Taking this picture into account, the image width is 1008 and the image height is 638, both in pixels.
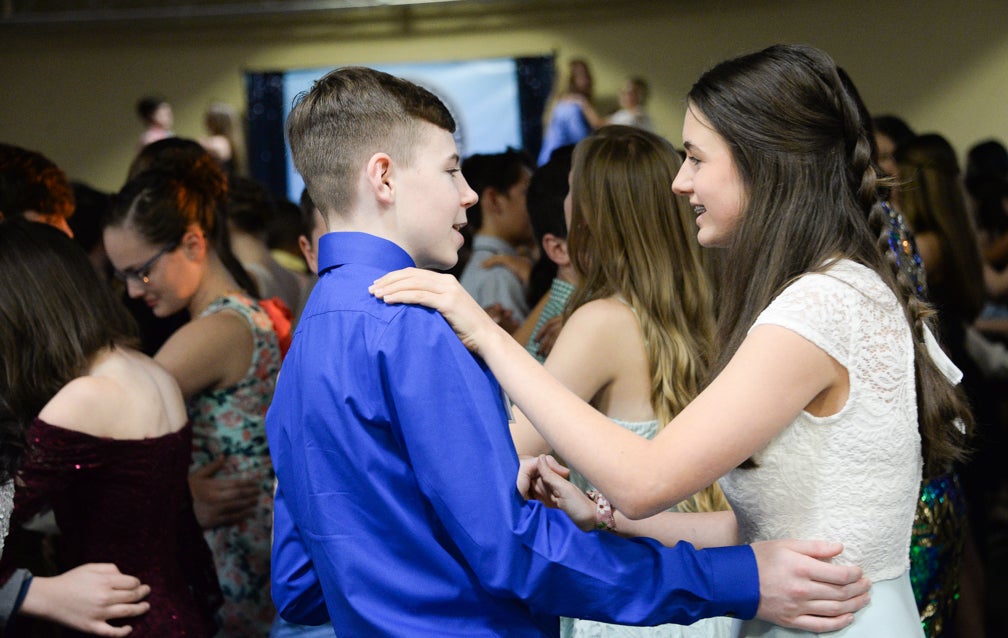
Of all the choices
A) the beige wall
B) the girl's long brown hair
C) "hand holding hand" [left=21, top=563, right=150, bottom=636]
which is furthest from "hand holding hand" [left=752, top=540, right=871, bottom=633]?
the beige wall

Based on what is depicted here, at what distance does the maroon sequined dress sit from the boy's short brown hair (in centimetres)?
90

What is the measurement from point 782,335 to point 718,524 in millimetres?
474

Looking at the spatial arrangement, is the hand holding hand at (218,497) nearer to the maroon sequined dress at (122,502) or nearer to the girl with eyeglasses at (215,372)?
the girl with eyeglasses at (215,372)

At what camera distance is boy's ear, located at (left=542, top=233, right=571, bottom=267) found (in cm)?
289

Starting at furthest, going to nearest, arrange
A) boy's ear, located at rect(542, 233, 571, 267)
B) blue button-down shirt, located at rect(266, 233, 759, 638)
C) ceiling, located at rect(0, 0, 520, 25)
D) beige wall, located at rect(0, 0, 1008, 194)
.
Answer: ceiling, located at rect(0, 0, 520, 25) → beige wall, located at rect(0, 0, 1008, 194) → boy's ear, located at rect(542, 233, 571, 267) → blue button-down shirt, located at rect(266, 233, 759, 638)

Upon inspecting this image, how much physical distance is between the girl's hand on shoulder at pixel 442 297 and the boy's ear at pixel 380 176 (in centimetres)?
10

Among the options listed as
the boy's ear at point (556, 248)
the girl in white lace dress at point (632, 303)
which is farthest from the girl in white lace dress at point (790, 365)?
the boy's ear at point (556, 248)

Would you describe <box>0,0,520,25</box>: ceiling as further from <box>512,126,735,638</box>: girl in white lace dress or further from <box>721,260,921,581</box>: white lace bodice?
<box>721,260,921,581</box>: white lace bodice

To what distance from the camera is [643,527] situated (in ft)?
5.97

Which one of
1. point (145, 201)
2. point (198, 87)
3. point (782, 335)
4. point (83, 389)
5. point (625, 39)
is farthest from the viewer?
point (198, 87)

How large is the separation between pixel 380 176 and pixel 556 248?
1.47m

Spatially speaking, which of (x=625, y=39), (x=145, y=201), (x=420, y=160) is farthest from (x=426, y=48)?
(x=420, y=160)

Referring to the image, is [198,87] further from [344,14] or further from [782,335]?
[782,335]

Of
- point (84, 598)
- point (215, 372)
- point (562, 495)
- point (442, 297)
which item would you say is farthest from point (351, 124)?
point (215, 372)
